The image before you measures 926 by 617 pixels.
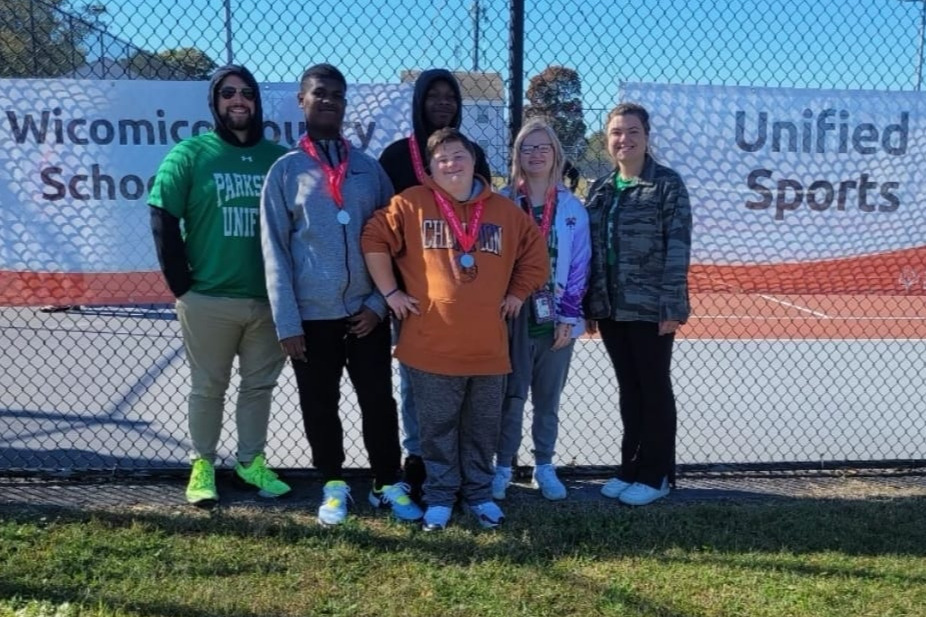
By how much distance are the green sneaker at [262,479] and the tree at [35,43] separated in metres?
2.21

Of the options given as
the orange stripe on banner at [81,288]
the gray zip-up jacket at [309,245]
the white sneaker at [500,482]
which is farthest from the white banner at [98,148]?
the white sneaker at [500,482]

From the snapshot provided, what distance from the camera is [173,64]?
161 inches

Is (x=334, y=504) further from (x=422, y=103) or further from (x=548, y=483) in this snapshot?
(x=422, y=103)

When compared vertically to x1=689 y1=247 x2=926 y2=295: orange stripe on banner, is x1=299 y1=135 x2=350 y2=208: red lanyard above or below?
above

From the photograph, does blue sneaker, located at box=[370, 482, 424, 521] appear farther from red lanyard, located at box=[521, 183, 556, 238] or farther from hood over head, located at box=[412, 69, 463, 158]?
hood over head, located at box=[412, 69, 463, 158]

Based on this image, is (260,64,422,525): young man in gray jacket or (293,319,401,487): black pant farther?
(293,319,401,487): black pant

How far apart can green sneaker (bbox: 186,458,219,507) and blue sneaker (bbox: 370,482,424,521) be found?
763 mm

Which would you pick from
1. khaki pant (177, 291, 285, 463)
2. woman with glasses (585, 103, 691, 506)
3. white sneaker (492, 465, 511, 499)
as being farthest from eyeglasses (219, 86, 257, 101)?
white sneaker (492, 465, 511, 499)

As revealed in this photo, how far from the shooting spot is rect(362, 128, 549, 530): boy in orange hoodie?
317 cm

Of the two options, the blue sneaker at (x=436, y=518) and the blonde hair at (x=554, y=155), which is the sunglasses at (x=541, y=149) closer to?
the blonde hair at (x=554, y=155)

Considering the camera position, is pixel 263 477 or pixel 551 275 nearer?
pixel 551 275

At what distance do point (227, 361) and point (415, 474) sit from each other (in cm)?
102

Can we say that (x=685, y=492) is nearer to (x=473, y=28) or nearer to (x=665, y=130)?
(x=665, y=130)

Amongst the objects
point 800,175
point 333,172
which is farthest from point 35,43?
point 800,175
